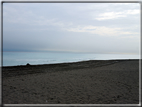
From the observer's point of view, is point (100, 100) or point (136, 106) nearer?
point (136, 106)

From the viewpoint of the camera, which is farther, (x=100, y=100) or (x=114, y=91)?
(x=114, y=91)

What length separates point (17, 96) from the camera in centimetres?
597

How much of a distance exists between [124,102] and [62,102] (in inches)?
103

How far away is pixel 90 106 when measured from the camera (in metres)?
5.13

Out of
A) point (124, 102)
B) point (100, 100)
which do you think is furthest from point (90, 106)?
point (124, 102)

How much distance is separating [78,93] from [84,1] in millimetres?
4352

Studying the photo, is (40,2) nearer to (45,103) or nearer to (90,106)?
(45,103)

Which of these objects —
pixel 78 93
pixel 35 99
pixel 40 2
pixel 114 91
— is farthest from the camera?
pixel 114 91

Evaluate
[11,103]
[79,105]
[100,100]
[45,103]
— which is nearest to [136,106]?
[100,100]

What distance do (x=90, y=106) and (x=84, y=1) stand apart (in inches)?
159

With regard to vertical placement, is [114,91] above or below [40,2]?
below

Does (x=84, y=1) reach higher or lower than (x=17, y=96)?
higher

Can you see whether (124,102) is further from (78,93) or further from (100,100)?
(78,93)

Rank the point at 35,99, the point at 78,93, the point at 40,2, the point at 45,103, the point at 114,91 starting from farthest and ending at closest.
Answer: the point at 114,91 < the point at 78,93 < the point at 35,99 < the point at 45,103 < the point at 40,2
